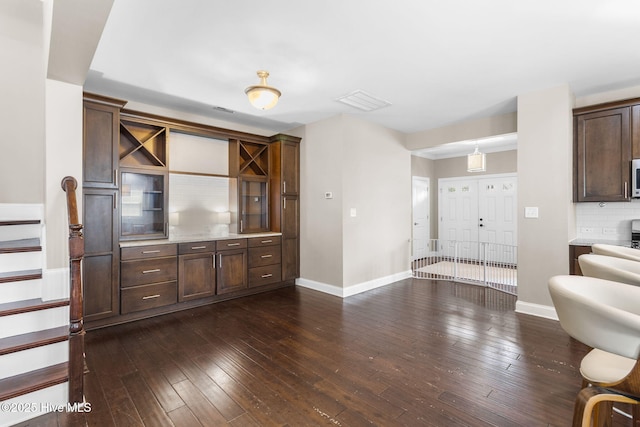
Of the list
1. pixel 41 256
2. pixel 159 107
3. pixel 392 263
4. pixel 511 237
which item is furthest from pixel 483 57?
pixel 511 237

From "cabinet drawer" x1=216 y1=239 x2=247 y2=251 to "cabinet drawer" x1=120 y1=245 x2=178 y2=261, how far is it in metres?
0.58

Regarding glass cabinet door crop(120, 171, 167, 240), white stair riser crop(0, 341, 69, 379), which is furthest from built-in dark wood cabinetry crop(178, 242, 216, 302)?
white stair riser crop(0, 341, 69, 379)

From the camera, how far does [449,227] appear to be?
7953 mm

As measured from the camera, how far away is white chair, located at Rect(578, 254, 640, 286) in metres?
1.59

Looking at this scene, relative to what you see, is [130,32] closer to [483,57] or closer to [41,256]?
[41,256]

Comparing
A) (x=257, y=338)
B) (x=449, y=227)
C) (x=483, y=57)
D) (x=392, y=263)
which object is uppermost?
(x=483, y=57)

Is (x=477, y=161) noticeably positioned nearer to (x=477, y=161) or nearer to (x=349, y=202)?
(x=477, y=161)

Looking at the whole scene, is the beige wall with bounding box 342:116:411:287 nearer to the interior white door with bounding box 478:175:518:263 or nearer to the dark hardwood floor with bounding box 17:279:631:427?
the dark hardwood floor with bounding box 17:279:631:427

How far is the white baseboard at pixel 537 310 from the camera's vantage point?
3.62m

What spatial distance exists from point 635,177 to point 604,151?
0.42 metres

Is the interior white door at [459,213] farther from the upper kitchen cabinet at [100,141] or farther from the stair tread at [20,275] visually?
the stair tread at [20,275]

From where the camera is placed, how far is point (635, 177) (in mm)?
3432

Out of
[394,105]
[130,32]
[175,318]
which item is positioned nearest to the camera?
[130,32]

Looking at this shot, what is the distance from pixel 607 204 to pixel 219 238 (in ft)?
17.1
